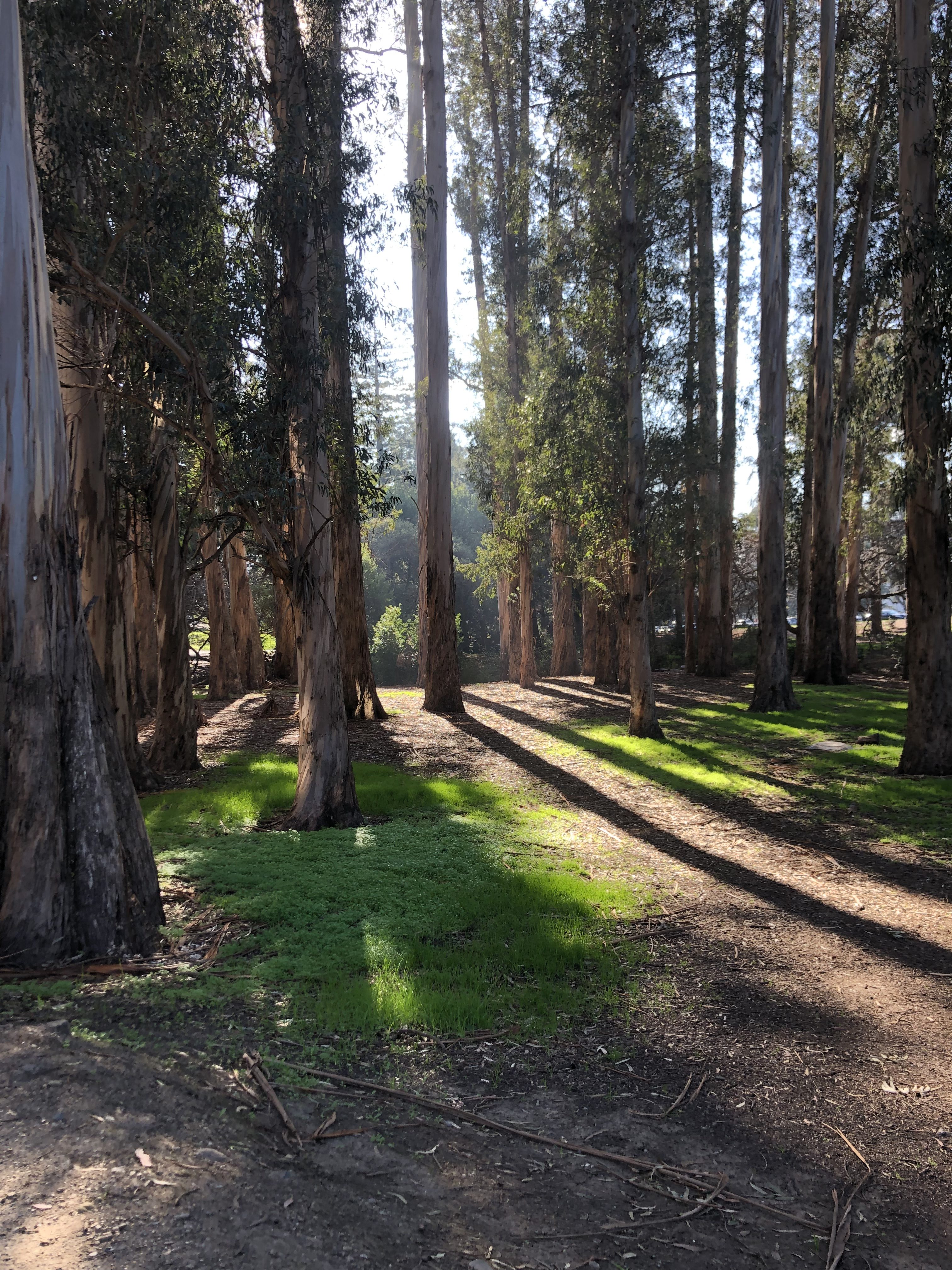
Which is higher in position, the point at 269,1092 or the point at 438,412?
the point at 438,412

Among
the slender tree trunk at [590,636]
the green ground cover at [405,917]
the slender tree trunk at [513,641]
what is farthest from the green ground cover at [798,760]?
the slender tree trunk at [513,641]

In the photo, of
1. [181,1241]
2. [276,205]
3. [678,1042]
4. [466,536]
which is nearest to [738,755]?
[678,1042]

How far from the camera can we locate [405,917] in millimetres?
6000

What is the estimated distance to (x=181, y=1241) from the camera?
2.61 meters

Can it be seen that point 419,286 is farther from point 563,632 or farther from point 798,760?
point 798,760

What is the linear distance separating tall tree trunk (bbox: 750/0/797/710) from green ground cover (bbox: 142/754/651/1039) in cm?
844

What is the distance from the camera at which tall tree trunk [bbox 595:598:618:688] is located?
70.9 ft

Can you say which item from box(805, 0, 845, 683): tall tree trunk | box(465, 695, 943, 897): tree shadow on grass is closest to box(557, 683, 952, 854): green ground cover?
box(465, 695, 943, 897): tree shadow on grass

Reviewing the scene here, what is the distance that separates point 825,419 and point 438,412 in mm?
8987

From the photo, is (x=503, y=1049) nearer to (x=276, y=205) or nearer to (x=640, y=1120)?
(x=640, y=1120)

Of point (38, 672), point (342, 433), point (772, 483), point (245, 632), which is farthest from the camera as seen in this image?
point (245, 632)

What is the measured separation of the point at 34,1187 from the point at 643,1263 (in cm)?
201

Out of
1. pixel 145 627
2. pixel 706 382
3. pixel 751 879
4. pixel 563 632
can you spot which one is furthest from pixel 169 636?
pixel 563 632

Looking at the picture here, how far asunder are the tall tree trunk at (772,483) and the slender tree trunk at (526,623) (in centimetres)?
588
